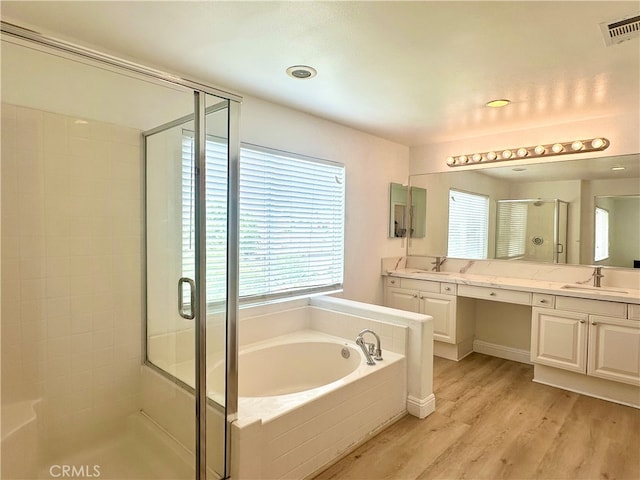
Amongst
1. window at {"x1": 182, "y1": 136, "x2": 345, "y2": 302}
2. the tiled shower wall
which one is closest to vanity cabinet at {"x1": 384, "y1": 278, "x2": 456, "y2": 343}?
window at {"x1": 182, "y1": 136, "x2": 345, "y2": 302}

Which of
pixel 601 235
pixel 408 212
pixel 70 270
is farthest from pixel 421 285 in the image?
pixel 70 270

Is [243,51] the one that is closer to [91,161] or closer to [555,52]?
[91,161]

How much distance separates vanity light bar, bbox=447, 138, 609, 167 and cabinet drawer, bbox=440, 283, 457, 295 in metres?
1.27

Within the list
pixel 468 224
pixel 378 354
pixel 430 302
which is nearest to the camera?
pixel 378 354

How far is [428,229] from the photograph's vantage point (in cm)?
425

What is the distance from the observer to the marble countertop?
2.76 meters

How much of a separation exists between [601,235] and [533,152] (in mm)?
906

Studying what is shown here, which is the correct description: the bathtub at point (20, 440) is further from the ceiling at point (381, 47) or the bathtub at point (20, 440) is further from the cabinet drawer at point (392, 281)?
the cabinet drawer at point (392, 281)

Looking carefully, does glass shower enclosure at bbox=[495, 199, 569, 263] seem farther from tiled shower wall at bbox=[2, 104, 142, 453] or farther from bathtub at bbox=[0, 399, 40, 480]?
bathtub at bbox=[0, 399, 40, 480]

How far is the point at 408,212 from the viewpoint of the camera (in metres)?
4.33

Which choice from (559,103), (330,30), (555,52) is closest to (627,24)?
(555,52)

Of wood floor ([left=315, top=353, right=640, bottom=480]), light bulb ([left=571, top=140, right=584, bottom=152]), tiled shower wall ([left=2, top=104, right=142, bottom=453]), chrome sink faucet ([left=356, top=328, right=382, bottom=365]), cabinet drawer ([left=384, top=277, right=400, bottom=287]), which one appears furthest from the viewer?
cabinet drawer ([left=384, top=277, right=400, bottom=287])

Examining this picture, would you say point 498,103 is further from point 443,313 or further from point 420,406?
point 420,406

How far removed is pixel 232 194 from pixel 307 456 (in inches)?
55.5
